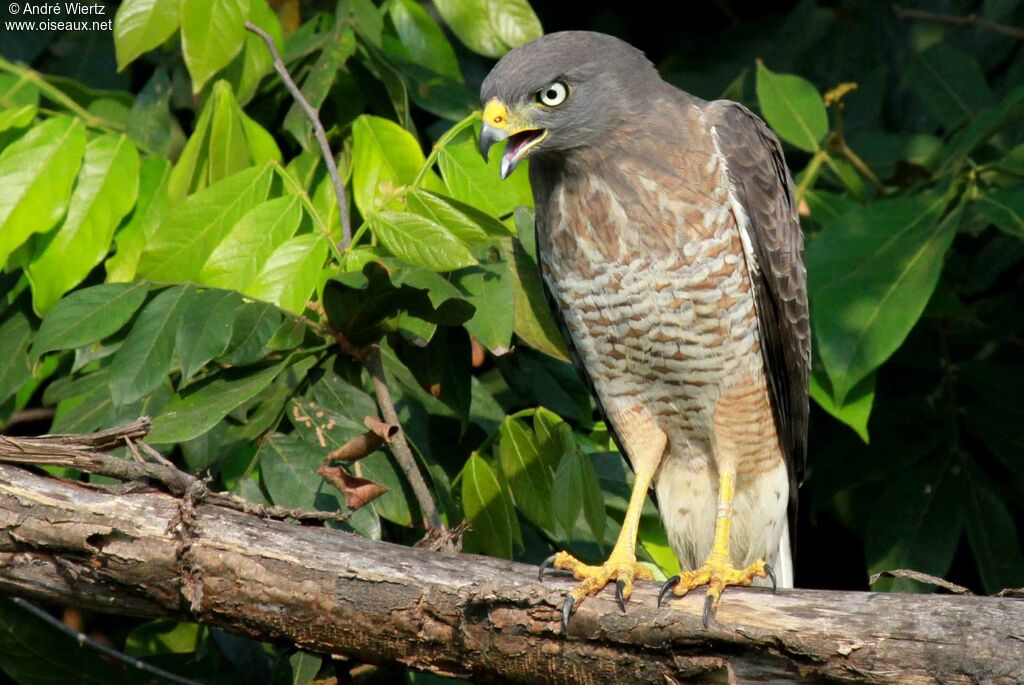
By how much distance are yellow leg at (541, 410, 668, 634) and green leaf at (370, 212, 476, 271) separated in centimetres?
82

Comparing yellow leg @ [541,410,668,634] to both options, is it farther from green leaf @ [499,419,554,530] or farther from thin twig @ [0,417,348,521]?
thin twig @ [0,417,348,521]

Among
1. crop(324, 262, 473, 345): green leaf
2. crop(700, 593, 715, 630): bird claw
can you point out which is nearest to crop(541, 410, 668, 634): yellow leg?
crop(700, 593, 715, 630): bird claw

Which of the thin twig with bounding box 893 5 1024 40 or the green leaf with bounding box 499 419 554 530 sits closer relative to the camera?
the green leaf with bounding box 499 419 554 530

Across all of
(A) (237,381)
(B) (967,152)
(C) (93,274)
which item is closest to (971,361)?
(B) (967,152)

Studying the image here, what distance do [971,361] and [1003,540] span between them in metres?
0.69

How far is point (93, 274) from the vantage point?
390 cm

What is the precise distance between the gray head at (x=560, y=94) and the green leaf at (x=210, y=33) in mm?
813

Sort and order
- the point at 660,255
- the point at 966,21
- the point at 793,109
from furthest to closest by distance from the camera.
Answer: the point at 966,21 → the point at 793,109 → the point at 660,255

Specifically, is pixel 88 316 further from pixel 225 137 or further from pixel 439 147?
pixel 439 147

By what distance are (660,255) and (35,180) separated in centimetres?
185

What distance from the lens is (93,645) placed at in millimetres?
3229

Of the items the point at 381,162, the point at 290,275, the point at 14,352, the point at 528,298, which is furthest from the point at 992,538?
the point at 14,352

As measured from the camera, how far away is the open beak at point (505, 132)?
326 centimetres

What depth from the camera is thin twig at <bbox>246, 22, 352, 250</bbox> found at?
3537 millimetres
